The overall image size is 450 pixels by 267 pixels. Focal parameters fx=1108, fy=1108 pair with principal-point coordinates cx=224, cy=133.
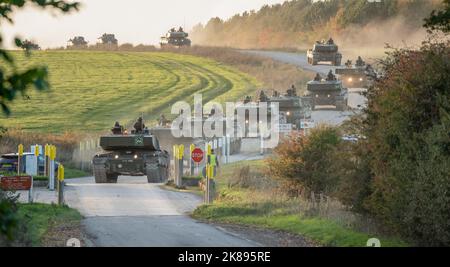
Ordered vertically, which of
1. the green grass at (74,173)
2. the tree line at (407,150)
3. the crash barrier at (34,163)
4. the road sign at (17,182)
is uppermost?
the tree line at (407,150)

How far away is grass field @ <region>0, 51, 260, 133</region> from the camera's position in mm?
56156

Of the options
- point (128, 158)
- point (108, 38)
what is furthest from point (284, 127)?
point (108, 38)

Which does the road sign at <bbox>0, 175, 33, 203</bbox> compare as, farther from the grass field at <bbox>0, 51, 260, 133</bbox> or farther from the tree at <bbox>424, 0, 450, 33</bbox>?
the grass field at <bbox>0, 51, 260, 133</bbox>

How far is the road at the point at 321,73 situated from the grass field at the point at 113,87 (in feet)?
15.3

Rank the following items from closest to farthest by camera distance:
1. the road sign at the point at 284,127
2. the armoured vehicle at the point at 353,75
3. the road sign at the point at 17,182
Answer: the road sign at the point at 17,182
the road sign at the point at 284,127
the armoured vehicle at the point at 353,75

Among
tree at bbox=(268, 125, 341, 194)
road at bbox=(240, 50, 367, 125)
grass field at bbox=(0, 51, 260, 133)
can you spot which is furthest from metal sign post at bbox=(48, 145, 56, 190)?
grass field at bbox=(0, 51, 260, 133)

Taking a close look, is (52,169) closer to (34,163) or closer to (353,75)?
(34,163)

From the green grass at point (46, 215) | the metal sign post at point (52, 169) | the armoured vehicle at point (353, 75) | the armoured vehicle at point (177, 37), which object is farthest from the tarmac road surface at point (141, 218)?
the armoured vehicle at point (177, 37)

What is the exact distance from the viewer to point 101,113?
58.9 meters

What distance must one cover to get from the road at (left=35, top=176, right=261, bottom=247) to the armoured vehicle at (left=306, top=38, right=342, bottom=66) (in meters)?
43.8

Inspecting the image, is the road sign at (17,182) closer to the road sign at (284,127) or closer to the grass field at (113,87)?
the road sign at (284,127)

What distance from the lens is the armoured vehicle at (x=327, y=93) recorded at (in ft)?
189
